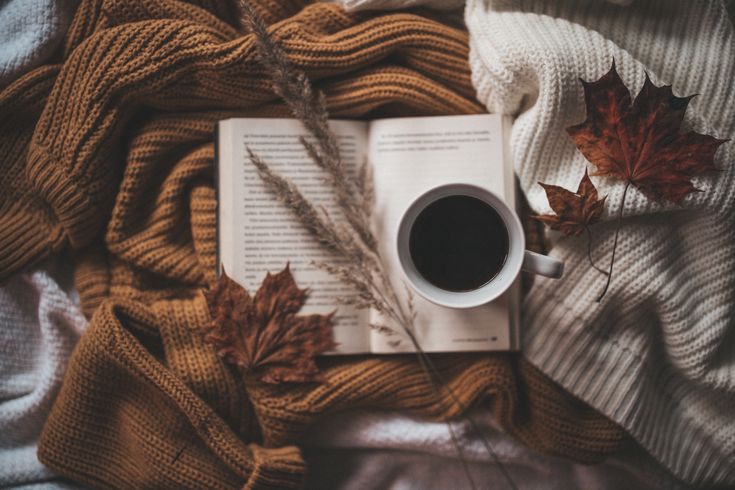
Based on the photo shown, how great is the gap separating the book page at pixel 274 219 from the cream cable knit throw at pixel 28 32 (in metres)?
0.27

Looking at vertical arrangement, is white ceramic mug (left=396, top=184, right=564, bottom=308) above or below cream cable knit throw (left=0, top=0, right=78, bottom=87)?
below

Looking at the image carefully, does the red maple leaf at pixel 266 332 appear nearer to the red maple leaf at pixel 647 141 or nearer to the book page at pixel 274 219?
the book page at pixel 274 219

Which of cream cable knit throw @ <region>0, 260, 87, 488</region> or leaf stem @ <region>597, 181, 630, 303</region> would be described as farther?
cream cable knit throw @ <region>0, 260, 87, 488</region>

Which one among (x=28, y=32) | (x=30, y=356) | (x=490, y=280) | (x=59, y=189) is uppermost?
(x=28, y=32)

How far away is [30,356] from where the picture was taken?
0.83 meters

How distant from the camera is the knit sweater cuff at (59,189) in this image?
744 mm

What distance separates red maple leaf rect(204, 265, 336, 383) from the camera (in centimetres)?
75

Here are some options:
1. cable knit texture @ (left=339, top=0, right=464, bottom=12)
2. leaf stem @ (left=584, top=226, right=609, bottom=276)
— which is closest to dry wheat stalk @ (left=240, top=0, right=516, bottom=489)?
cable knit texture @ (left=339, top=0, right=464, bottom=12)

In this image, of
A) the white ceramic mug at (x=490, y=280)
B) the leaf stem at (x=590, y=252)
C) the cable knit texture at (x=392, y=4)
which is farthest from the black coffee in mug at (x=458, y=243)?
the cable knit texture at (x=392, y=4)

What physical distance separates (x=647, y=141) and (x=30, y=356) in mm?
920

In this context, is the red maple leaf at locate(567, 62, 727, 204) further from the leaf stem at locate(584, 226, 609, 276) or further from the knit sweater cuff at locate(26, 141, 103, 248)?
the knit sweater cuff at locate(26, 141, 103, 248)

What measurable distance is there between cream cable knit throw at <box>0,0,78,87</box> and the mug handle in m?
0.71

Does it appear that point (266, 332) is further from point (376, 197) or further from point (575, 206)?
point (575, 206)

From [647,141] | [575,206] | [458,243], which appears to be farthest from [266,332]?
[647,141]
